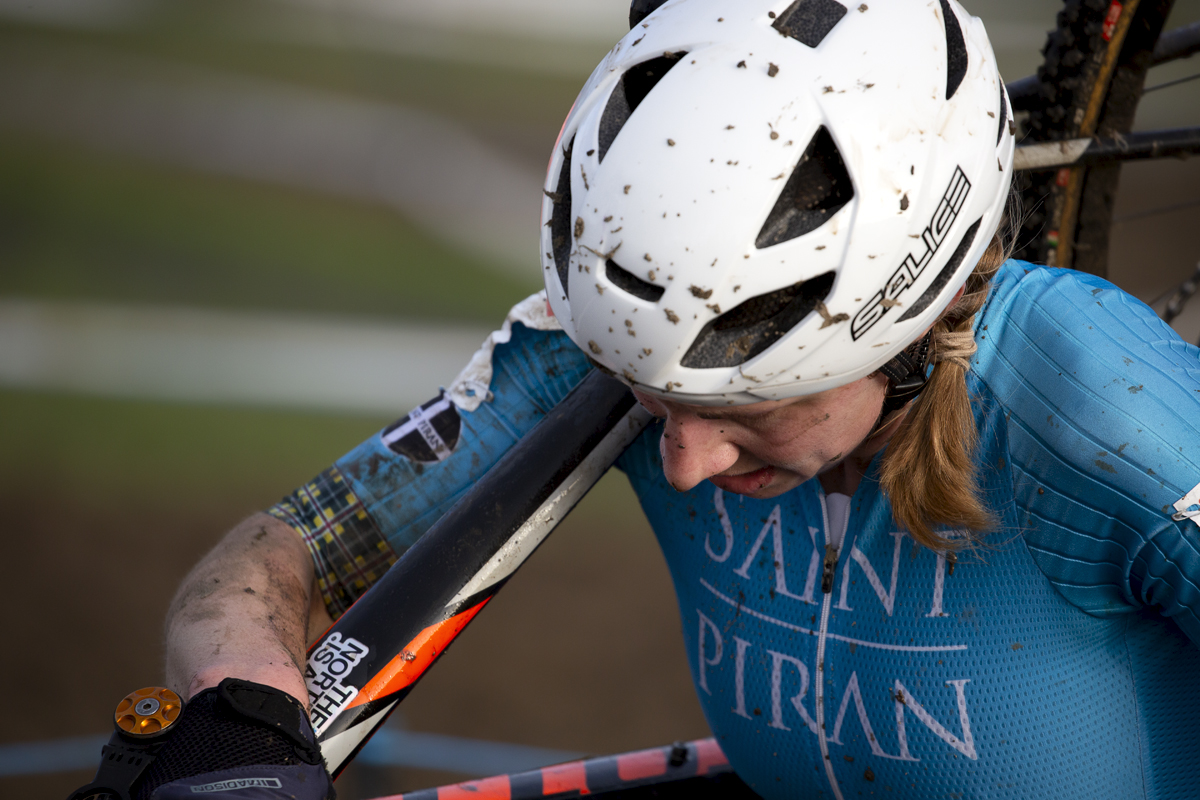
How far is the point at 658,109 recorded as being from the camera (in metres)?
1.45

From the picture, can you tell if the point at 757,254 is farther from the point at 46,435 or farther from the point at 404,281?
the point at 404,281

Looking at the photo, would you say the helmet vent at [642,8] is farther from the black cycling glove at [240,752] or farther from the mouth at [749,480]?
the black cycling glove at [240,752]

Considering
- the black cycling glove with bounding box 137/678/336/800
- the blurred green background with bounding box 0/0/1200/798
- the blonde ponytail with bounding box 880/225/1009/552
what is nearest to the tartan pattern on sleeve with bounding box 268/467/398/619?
the black cycling glove with bounding box 137/678/336/800

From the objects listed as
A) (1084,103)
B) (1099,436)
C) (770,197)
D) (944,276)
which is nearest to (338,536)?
(770,197)

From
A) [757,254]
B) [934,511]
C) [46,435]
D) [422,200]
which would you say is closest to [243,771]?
[757,254]

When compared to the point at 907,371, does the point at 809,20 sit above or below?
above

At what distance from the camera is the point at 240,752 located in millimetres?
1391

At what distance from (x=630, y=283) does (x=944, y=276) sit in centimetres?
48

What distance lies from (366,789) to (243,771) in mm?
1841

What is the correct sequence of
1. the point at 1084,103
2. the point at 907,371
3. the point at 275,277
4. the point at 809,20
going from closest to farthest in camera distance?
the point at 809,20, the point at 907,371, the point at 1084,103, the point at 275,277

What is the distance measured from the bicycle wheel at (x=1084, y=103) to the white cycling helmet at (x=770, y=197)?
125 centimetres

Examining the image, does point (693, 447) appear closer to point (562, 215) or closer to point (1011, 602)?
point (562, 215)

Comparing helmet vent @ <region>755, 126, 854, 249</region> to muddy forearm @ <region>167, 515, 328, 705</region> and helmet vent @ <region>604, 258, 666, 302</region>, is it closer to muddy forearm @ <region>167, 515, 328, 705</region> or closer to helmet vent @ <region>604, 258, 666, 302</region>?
helmet vent @ <region>604, 258, 666, 302</region>

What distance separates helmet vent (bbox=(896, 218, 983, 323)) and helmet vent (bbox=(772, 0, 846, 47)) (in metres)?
0.37
